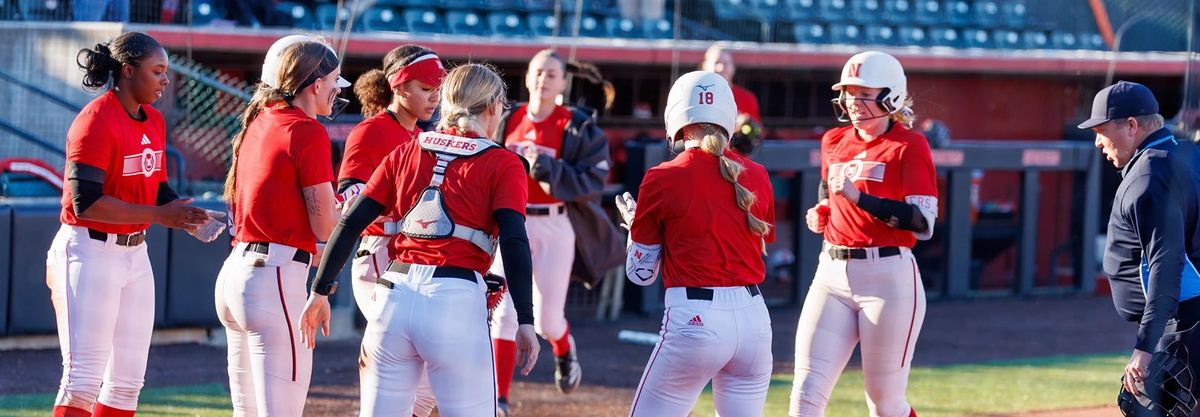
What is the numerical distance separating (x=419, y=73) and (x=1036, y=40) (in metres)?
12.8

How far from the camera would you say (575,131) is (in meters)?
6.99

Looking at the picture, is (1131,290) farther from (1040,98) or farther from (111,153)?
(1040,98)

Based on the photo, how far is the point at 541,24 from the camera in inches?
526

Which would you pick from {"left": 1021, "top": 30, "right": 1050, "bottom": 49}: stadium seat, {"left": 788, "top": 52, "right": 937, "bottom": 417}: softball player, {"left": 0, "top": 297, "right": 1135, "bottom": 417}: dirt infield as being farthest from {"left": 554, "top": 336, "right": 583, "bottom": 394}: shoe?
{"left": 1021, "top": 30, "right": 1050, "bottom": 49}: stadium seat

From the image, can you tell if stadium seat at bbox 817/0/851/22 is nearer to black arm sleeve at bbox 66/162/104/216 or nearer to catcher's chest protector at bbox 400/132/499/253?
black arm sleeve at bbox 66/162/104/216

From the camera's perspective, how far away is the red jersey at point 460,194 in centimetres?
393

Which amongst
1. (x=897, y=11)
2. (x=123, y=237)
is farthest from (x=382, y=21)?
(x=123, y=237)

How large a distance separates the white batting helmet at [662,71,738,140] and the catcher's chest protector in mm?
662

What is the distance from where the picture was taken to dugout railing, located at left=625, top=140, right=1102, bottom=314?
11297mm

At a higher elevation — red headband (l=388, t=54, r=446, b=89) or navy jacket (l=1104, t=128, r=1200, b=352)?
red headband (l=388, t=54, r=446, b=89)

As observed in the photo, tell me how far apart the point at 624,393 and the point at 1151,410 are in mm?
3610

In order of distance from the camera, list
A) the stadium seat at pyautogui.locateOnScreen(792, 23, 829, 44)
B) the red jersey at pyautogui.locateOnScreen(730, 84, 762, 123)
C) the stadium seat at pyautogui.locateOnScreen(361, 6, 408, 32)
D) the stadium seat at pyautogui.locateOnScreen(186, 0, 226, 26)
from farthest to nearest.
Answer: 1. the stadium seat at pyautogui.locateOnScreen(792, 23, 829, 44)
2. the stadium seat at pyautogui.locateOnScreen(361, 6, 408, 32)
3. the stadium seat at pyautogui.locateOnScreen(186, 0, 226, 26)
4. the red jersey at pyautogui.locateOnScreen(730, 84, 762, 123)

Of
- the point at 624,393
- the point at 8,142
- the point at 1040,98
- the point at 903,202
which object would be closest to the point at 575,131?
the point at 624,393

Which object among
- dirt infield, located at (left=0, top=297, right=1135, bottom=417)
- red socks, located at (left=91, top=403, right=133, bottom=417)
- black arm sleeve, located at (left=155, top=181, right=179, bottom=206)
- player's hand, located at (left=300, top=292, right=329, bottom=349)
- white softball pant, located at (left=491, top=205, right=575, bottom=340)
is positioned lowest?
dirt infield, located at (left=0, top=297, right=1135, bottom=417)
